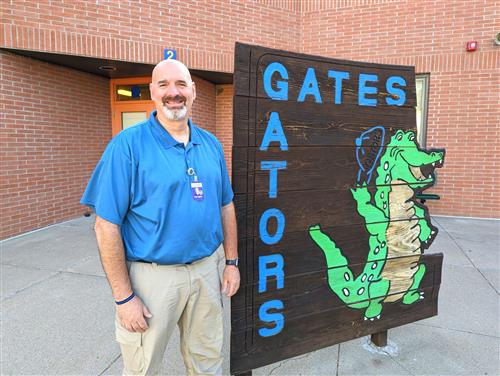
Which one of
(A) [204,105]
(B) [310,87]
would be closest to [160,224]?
(B) [310,87]

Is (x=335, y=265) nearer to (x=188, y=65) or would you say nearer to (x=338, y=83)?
(x=338, y=83)

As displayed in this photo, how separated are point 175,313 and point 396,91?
6.44 feet

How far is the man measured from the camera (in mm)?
1593

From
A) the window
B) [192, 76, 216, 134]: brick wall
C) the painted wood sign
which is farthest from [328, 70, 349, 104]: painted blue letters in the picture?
the window

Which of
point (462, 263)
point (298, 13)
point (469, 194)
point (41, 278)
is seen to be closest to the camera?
point (41, 278)

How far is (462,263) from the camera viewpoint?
14.6 feet

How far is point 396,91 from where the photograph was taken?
234cm

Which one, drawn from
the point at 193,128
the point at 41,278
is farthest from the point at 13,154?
the point at 193,128

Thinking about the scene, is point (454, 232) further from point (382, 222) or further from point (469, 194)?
point (382, 222)

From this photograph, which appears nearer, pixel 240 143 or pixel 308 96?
pixel 240 143

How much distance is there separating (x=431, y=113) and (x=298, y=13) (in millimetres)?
3478

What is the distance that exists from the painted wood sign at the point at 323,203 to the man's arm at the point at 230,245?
55mm

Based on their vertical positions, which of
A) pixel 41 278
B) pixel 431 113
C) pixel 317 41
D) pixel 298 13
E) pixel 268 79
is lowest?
pixel 41 278

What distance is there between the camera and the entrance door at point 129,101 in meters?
7.28
